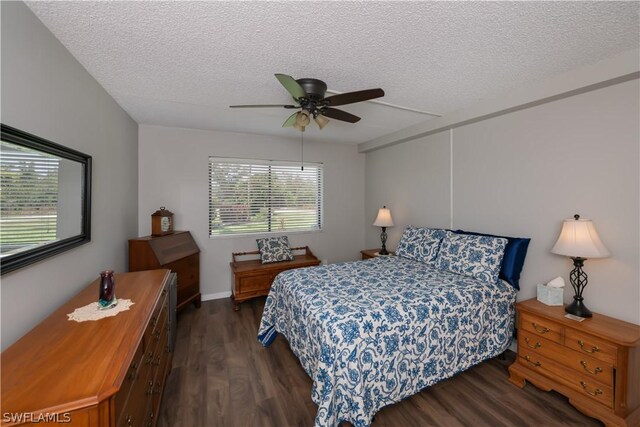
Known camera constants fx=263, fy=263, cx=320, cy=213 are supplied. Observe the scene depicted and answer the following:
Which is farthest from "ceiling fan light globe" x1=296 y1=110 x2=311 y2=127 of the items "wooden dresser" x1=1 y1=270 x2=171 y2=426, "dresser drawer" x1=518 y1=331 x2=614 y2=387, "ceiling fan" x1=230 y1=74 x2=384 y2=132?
"dresser drawer" x1=518 y1=331 x2=614 y2=387

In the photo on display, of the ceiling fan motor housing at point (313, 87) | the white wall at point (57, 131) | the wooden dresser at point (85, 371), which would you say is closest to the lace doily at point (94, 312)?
the wooden dresser at point (85, 371)

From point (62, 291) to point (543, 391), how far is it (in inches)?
140

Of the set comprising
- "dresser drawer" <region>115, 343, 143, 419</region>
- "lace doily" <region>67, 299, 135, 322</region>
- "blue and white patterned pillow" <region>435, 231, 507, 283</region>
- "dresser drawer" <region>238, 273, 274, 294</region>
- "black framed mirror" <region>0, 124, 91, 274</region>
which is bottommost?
"dresser drawer" <region>238, 273, 274, 294</region>

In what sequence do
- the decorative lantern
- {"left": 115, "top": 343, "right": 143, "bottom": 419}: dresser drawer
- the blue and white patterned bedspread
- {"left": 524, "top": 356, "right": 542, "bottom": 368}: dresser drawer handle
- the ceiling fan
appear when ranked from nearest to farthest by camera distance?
{"left": 115, "top": 343, "right": 143, "bottom": 419}: dresser drawer → the blue and white patterned bedspread → the ceiling fan → {"left": 524, "top": 356, "right": 542, "bottom": 368}: dresser drawer handle → the decorative lantern

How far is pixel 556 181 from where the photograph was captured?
92.8 inches

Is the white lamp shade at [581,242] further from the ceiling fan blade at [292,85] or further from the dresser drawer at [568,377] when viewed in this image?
the ceiling fan blade at [292,85]

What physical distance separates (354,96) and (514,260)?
6.96 ft

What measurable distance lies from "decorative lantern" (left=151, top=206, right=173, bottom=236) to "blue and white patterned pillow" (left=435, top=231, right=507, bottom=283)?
3340 mm

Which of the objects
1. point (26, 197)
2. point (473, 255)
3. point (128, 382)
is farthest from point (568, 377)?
point (26, 197)

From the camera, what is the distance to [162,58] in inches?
73.9

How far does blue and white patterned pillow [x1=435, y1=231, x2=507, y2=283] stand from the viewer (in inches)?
97.2


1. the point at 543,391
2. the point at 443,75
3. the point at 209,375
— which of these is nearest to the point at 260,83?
the point at 443,75

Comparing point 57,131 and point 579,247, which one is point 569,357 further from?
point 57,131

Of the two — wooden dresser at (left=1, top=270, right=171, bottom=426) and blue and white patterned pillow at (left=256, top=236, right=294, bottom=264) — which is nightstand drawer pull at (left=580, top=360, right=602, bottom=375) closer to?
wooden dresser at (left=1, top=270, right=171, bottom=426)
